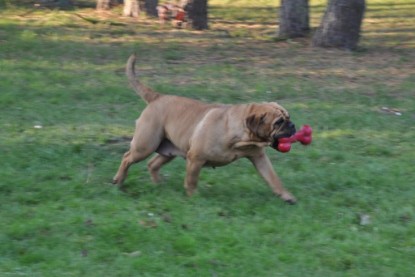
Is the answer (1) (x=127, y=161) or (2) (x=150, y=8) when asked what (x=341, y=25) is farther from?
(1) (x=127, y=161)

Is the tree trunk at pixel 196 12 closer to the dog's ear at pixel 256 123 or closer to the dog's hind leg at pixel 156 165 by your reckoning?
the dog's hind leg at pixel 156 165

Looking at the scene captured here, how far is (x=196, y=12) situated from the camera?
1903 centimetres

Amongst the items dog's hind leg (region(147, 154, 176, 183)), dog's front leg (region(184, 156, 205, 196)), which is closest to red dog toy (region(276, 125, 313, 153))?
dog's front leg (region(184, 156, 205, 196))

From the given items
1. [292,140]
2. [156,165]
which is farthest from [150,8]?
[292,140]

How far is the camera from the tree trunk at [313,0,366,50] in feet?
54.7

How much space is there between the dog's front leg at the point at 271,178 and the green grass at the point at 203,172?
0.09 metres

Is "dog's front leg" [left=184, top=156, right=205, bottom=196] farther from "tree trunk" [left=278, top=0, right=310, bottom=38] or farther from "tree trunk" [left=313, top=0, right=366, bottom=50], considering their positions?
"tree trunk" [left=278, top=0, right=310, bottom=38]

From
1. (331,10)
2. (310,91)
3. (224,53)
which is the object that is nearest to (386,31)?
(331,10)

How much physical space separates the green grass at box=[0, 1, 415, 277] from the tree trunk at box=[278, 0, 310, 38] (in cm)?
44

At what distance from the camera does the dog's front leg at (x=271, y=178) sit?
7.82m

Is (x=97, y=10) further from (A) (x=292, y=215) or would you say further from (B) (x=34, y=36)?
(A) (x=292, y=215)

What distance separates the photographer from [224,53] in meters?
16.5

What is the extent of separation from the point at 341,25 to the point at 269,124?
32.6 ft

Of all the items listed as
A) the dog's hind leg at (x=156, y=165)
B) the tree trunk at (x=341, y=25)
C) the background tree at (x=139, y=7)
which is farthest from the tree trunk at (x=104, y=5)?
the dog's hind leg at (x=156, y=165)
